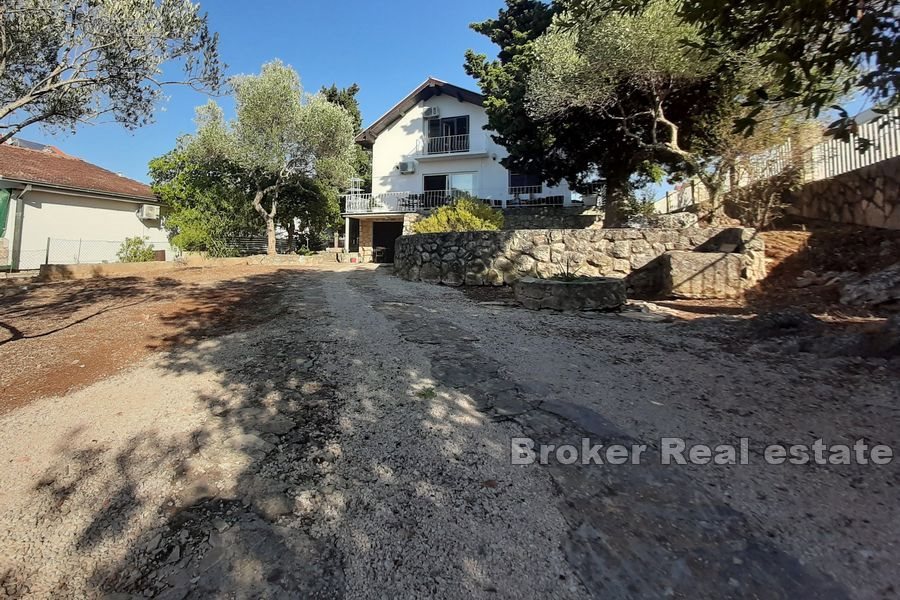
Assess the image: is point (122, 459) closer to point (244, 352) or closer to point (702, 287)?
point (244, 352)

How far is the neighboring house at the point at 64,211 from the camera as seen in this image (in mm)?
13961

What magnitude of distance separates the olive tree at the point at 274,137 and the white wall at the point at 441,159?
14.7ft

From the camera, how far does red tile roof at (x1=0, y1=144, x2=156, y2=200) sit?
14.7 m

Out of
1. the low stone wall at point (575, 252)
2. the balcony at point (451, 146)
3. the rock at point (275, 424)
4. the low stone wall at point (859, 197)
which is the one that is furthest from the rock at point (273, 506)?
the balcony at point (451, 146)

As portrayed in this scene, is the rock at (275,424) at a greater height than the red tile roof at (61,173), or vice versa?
the red tile roof at (61,173)

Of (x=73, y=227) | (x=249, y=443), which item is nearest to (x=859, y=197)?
(x=249, y=443)

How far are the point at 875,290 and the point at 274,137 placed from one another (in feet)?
61.0

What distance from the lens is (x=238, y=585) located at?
5.32 feet

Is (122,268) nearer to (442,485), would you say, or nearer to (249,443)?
(249,443)

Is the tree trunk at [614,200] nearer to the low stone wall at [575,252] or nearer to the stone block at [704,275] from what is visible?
the low stone wall at [575,252]

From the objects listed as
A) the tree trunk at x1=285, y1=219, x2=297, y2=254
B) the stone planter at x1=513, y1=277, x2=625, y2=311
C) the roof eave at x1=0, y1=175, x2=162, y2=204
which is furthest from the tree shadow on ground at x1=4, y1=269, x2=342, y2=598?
the tree trunk at x1=285, y1=219, x2=297, y2=254

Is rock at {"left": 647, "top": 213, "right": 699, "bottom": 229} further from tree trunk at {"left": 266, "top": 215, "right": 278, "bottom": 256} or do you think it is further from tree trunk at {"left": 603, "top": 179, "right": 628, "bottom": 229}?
tree trunk at {"left": 266, "top": 215, "right": 278, "bottom": 256}

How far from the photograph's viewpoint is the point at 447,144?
899 inches

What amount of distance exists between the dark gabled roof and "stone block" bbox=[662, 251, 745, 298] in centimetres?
1654
